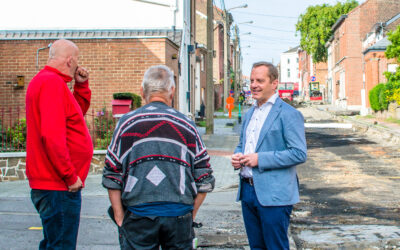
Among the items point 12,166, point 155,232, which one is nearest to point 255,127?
point 155,232

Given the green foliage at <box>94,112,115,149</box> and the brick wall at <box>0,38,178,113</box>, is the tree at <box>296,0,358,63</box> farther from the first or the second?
the green foliage at <box>94,112,115,149</box>

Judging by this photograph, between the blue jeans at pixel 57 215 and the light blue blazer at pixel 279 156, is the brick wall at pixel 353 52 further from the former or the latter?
the blue jeans at pixel 57 215

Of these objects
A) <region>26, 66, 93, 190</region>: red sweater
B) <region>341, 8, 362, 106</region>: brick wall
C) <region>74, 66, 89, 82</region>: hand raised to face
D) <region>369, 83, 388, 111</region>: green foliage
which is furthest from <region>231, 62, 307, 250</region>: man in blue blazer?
<region>341, 8, 362, 106</region>: brick wall

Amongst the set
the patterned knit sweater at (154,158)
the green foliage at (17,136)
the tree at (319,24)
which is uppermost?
the tree at (319,24)

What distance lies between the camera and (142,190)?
292 centimetres

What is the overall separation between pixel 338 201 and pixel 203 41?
39118 millimetres

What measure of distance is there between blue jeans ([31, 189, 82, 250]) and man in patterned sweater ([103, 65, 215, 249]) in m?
0.60

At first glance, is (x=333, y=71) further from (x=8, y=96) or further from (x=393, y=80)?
(x=8, y=96)

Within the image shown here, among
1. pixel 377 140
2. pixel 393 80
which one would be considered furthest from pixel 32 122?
pixel 393 80

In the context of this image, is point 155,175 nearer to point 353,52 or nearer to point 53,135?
point 53,135

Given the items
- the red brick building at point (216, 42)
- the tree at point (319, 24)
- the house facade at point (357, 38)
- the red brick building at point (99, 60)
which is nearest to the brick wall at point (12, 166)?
the red brick building at point (99, 60)

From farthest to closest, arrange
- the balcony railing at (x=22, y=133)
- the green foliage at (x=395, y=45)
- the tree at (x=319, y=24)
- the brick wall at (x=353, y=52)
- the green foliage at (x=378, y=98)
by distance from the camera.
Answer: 1. the tree at (x=319, y=24)
2. the brick wall at (x=353, y=52)
3. the green foliage at (x=378, y=98)
4. the green foliage at (x=395, y=45)
5. the balcony railing at (x=22, y=133)

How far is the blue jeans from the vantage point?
136 inches

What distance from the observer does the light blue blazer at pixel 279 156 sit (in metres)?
3.60
